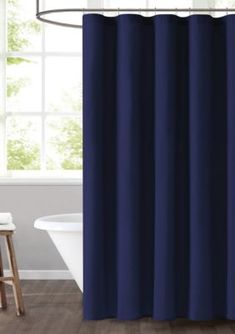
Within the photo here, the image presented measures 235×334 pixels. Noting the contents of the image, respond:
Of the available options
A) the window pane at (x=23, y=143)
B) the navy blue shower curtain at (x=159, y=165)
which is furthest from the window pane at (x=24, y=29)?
the navy blue shower curtain at (x=159, y=165)

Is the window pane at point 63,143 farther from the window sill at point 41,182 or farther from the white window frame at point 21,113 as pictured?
the window sill at point 41,182

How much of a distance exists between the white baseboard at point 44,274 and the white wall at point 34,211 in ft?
0.08

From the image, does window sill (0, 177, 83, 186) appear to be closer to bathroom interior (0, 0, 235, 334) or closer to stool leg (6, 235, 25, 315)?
stool leg (6, 235, 25, 315)

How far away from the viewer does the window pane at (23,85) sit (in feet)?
17.9

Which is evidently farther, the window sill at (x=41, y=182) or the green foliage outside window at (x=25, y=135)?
the green foliage outside window at (x=25, y=135)

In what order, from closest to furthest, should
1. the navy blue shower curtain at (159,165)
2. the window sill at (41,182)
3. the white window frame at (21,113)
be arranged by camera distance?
1. the navy blue shower curtain at (159,165)
2. the window sill at (41,182)
3. the white window frame at (21,113)

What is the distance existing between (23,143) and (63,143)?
315 millimetres

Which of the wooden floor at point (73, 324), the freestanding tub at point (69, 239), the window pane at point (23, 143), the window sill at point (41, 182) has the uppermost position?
the window pane at point (23, 143)

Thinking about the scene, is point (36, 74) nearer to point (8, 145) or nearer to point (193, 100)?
point (8, 145)

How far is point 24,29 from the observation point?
548 cm

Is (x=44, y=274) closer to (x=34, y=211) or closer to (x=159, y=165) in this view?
(x=34, y=211)

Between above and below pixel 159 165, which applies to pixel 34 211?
below

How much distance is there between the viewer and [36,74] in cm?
548
